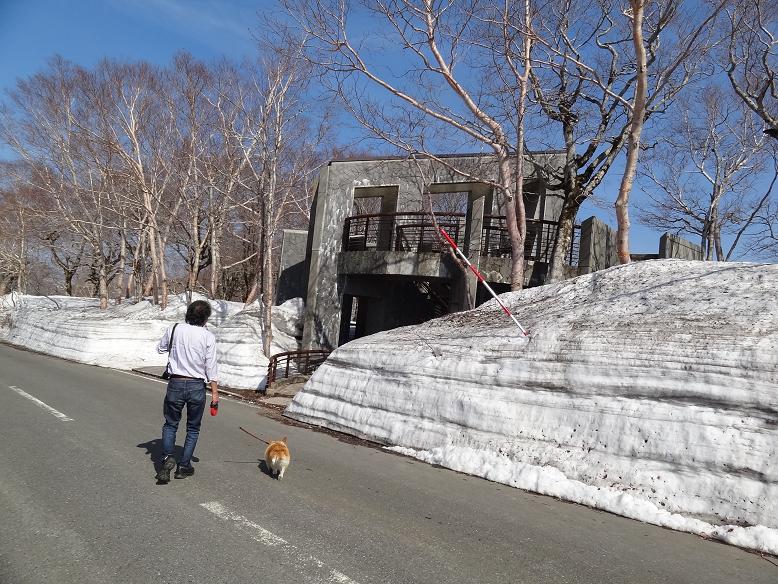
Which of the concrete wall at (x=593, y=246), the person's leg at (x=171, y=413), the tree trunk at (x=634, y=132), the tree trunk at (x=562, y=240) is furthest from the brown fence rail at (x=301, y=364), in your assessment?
the person's leg at (x=171, y=413)

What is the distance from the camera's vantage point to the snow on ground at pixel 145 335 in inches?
645

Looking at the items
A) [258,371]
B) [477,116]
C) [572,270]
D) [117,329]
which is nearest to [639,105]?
[477,116]

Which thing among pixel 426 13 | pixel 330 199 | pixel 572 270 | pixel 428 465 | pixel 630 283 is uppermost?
pixel 426 13

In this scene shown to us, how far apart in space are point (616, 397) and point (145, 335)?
722 inches

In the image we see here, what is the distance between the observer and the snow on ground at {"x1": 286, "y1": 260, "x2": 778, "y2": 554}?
5461mm

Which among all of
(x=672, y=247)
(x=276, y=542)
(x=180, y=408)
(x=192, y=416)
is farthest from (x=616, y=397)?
(x=672, y=247)

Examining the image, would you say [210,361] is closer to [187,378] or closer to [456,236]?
[187,378]

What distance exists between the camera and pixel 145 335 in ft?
68.4

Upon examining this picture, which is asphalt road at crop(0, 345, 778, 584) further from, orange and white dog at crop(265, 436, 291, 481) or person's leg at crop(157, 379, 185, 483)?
person's leg at crop(157, 379, 185, 483)

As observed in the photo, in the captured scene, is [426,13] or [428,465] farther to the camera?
[426,13]

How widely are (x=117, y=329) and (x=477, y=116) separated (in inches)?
594

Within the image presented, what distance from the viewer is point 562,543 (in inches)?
184

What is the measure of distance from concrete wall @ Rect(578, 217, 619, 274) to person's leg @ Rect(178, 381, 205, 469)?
1237 centimetres

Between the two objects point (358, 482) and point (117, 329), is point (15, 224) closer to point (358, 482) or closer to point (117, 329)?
point (117, 329)
